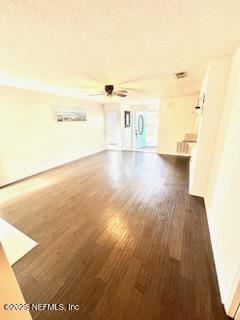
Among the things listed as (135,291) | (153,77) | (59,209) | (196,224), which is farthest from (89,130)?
(135,291)

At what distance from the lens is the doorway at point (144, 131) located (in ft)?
23.5

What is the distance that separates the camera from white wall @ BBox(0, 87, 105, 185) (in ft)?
11.0

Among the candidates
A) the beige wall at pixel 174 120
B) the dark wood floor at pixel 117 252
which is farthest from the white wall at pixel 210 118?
the beige wall at pixel 174 120

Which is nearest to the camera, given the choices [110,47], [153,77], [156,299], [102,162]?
[156,299]

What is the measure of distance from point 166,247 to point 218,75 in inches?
98.2

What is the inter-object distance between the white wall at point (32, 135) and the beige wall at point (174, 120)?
324 cm

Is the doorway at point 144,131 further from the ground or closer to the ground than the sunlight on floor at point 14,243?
further from the ground

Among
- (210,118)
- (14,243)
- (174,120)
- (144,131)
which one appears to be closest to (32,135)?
(14,243)

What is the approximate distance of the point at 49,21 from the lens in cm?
118

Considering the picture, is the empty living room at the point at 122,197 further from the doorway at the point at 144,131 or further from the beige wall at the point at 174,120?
the doorway at the point at 144,131

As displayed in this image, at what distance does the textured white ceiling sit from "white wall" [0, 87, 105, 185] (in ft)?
4.66

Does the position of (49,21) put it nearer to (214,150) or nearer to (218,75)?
(218,75)

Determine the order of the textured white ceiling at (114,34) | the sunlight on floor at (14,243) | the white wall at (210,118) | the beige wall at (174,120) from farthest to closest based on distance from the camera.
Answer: the beige wall at (174,120)
the white wall at (210,118)
the sunlight on floor at (14,243)
the textured white ceiling at (114,34)

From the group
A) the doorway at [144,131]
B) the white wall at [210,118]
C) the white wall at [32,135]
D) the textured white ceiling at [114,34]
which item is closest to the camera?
the textured white ceiling at [114,34]
